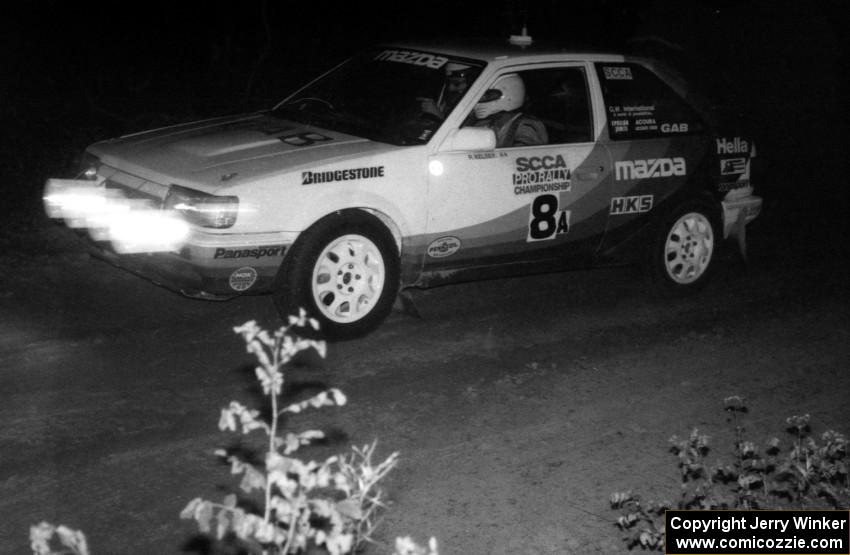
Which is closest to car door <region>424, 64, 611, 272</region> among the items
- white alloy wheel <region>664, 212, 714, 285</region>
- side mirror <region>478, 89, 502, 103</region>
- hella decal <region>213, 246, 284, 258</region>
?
side mirror <region>478, 89, 502, 103</region>

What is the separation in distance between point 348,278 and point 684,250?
2801 mm

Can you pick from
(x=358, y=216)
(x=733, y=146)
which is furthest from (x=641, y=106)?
(x=358, y=216)

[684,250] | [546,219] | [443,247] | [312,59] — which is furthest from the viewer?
[312,59]

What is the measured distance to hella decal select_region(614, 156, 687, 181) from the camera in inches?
320

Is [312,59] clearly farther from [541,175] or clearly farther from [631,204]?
[541,175]

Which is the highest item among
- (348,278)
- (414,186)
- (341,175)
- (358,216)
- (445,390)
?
(341,175)

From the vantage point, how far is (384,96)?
806cm

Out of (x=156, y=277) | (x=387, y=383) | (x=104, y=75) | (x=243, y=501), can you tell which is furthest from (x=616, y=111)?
(x=104, y=75)

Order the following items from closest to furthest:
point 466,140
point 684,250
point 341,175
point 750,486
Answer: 1. point 750,486
2. point 341,175
3. point 466,140
4. point 684,250

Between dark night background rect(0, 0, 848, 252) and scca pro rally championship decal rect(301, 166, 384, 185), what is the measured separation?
4509 mm

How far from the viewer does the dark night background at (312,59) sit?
1293 cm

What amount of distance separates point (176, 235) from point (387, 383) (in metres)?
1.41

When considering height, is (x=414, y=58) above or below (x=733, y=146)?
above

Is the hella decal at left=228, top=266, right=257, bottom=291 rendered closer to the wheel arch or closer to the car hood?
the wheel arch
